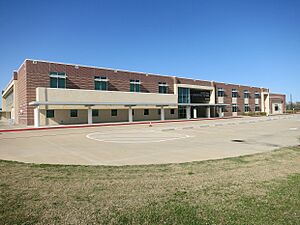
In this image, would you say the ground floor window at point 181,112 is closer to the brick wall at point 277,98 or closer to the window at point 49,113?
the window at point 49,113

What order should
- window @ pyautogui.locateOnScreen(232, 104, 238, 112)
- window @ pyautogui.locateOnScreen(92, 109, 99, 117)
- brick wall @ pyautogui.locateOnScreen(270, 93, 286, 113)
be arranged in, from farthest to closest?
brick wall @ pyautogui.locateOnScreen(270, 93, 286, 113), window @ pyautogui.locateOnScreen(232, 104, 238, 112), window @ pyautogui.locateOnScreen(92, 109, 99, 117)

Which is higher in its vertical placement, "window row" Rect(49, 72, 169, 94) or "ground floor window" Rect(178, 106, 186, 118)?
"window row" Rect(49, 72, 169, 94)

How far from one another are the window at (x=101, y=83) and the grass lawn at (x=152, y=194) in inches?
1273

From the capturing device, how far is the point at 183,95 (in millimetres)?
52906

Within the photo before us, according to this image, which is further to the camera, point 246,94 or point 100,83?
point 246,94

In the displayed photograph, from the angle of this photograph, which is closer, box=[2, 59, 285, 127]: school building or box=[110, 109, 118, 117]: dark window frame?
box=[2, 59, 285, 127]: school building

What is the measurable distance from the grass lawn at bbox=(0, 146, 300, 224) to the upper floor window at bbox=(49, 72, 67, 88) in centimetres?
2893

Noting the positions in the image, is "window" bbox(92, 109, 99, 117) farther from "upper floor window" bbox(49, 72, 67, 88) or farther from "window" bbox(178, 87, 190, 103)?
"window" bbox(178, 87, 190, 103)

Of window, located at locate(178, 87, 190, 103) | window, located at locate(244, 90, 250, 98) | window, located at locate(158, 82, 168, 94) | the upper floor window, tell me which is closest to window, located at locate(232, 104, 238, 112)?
window, located at locate(244, 90, 250, 98)

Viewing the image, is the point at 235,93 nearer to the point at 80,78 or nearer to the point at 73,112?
the point at 80,78

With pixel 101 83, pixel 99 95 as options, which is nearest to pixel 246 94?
pixel 101 83

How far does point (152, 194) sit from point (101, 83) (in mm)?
36285

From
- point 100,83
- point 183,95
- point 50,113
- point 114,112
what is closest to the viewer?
point 50,113

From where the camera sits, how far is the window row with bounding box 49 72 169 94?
33.9 meters
